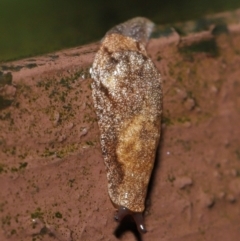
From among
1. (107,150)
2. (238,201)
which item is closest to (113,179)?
(107,150)

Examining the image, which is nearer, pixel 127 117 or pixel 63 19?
pixel 127 117

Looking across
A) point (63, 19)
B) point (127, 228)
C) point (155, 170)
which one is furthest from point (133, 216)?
point (63, 19)

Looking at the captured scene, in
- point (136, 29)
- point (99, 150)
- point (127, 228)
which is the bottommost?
point (127, 228)

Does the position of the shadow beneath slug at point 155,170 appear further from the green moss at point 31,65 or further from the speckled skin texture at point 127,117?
the green moss at point 31,65

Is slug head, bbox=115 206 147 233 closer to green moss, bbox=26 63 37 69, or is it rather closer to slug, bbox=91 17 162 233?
slug, bbox=91 17 162 233

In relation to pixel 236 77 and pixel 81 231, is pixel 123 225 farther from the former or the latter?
pixel 236 77

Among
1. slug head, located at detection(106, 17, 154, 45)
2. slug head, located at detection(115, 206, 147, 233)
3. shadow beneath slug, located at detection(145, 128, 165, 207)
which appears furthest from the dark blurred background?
slug head, located at detection(115, 206, 147, 233)

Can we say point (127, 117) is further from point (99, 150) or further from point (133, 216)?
point (133, 216)
